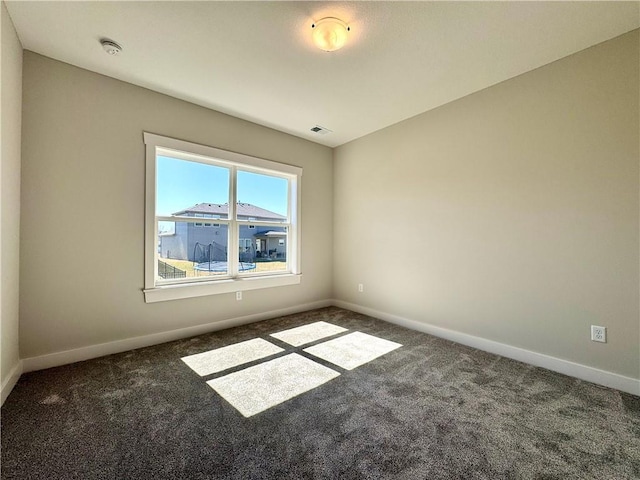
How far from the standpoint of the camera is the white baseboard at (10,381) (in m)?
1.88

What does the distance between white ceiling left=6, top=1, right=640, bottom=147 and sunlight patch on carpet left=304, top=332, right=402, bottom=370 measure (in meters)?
2.70

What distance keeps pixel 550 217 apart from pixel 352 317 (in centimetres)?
Result: 257

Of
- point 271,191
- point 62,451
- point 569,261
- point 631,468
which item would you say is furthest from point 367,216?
point 62,451

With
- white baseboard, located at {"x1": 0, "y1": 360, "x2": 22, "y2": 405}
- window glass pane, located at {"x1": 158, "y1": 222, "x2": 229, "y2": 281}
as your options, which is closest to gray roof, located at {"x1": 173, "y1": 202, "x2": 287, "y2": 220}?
window glass pane, located at {"x1": 158, "y1": 222, "x2": 229, "y2": 281}

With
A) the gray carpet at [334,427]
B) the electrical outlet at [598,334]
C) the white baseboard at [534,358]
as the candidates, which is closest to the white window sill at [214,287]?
the gray carpet at [334,427]

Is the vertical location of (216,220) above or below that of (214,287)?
above

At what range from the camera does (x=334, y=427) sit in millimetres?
1680

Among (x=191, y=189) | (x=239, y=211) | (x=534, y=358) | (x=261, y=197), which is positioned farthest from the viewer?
(x=261, y=197)

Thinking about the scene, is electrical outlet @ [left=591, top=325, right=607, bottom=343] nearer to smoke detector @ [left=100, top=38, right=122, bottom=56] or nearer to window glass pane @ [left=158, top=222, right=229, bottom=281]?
window glass pane @ [left=158, top=222, right=229, bottom=281]

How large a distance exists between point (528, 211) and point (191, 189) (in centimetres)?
359

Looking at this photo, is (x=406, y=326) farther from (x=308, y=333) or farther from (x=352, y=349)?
(x=308, y=333)

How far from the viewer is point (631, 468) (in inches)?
54.8

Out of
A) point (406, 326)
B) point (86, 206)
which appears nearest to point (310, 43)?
point (86, 206)

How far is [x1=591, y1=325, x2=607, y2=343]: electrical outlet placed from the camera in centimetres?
219
